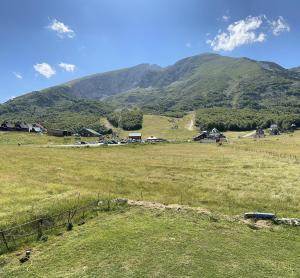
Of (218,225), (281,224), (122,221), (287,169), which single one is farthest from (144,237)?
(287,169)

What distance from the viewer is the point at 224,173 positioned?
70.4 meters

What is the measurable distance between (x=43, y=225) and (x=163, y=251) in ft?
40.4


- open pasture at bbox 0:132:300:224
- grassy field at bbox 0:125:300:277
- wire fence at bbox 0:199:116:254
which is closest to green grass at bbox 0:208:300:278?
grassy field at bbox 0:125:300:277

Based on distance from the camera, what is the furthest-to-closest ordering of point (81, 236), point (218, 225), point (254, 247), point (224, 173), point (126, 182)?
point (224, 173)
point (126, 182)
point (218, 225)
point (81, 236)
point (254, 247)

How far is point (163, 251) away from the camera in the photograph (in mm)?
28688

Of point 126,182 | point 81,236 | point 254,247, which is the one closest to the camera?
point 254,247

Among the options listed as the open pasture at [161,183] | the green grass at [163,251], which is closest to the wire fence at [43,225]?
the green grass at [163,251]

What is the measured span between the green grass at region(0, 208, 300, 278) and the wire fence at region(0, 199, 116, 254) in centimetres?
131

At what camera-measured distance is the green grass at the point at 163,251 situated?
84.1 feet

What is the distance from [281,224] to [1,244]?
2532 cm

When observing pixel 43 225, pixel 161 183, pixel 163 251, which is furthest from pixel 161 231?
pixel 161 183

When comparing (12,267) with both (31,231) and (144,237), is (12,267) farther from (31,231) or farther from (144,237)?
(144,237)

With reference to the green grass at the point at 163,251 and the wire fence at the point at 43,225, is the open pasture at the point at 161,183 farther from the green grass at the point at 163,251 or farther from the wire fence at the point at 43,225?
the green grass at the point at 163,251

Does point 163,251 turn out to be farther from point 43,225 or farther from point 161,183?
point 161,183
